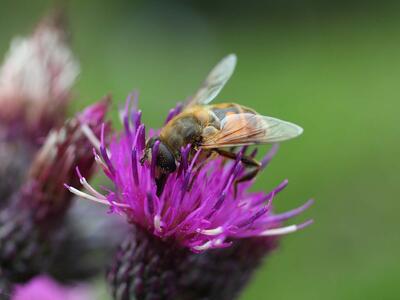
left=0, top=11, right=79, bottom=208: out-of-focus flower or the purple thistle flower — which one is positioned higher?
left=0, top=11, right=79, bottom=208: out-of-focus flower

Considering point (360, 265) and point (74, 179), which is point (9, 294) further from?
point (360, 265)

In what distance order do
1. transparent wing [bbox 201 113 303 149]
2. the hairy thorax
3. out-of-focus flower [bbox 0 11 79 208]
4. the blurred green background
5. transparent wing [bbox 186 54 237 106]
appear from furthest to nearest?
the blurred green background → out-of-focus flower [bbox 0 11 79 208] → transparent wing [bbox 186 54 237 106] → the hairy thorax → transparent wing [bbox 201 113 303 149]

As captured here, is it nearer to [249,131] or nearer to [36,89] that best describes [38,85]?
[36,89]

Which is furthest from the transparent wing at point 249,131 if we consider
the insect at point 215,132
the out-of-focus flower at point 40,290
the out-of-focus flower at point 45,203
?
the out-of-focus flower at point 40,290

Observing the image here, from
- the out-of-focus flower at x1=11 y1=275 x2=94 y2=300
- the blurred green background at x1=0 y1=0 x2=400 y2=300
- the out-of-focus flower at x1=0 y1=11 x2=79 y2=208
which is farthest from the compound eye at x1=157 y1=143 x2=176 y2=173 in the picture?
the out-of-focus flower at x1=0 y1=11 x2=79 y2=208

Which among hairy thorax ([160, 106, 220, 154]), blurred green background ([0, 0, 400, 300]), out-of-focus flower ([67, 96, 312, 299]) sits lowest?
blurred green background ([0, 0, 400, 300])

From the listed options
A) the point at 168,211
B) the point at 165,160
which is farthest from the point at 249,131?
the point at 168,211

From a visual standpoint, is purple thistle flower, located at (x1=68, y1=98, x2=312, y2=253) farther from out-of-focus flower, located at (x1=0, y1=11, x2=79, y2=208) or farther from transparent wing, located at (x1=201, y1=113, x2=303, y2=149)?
out-of-focus flower, located at (x1=0, y1=11, x2=79, y2=208)

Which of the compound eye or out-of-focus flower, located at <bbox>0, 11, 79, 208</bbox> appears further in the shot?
out-of-focus flower, located at <bbox>0, 11, 79, 208</bbox>
